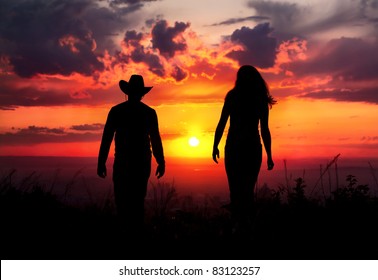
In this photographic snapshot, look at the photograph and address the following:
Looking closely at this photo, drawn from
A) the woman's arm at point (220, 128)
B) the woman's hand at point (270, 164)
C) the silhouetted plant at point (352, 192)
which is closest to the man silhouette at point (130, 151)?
the woman's arm at point (220, 128)

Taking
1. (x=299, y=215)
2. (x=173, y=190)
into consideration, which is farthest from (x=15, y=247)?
(x=299, y=215)

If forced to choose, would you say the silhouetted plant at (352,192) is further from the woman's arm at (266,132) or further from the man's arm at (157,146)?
the man's arm at (157,146)

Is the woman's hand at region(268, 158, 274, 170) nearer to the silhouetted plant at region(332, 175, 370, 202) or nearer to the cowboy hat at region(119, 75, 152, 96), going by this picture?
the silhouetted plant at region(332, 175, 370, 202)

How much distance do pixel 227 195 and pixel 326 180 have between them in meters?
2.00

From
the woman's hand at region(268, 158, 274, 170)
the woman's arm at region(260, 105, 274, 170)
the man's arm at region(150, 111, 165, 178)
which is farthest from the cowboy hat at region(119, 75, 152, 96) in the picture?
the woman's hand at region(268, 158, 274, 170)

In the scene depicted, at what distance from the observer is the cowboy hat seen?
895 centimetres

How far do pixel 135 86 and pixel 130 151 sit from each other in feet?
3.59

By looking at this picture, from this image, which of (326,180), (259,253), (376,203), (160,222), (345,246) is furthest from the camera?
(326,180)

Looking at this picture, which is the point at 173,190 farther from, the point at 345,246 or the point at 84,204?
the point at 345,246

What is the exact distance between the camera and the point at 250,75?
9633 millimetres

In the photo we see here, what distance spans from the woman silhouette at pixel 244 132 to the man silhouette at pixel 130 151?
1.42 meters

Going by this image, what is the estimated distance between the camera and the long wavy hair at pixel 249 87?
31.6ft

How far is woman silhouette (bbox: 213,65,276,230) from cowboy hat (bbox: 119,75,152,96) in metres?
1.57

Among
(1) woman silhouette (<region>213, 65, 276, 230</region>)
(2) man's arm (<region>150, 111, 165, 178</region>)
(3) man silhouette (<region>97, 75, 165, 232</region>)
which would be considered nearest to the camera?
(3) man silhouette (<region>97, 75, 165, 232</region>)
